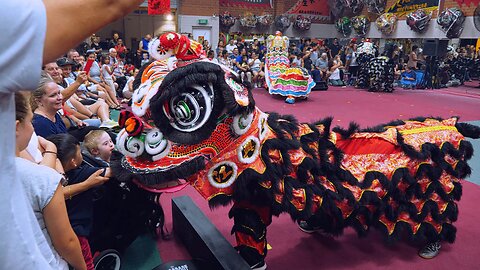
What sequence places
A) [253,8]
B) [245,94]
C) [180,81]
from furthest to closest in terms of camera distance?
[253,8], [245,94], [180,81]

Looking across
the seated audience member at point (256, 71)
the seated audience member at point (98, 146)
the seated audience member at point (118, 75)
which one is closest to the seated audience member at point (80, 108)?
the seated audience member at point (98, 146)

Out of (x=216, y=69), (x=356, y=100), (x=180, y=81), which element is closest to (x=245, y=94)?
(x=216, y=69)

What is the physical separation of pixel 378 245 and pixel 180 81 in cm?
188

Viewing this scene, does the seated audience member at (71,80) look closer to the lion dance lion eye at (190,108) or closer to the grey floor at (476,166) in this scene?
the lion dance lion eye at (190,108)

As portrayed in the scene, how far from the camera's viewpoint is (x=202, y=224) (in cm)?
245

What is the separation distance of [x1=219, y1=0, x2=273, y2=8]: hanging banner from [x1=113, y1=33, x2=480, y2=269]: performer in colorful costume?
14162 mm

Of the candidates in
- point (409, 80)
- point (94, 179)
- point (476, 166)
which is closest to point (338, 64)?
point (409, 80)

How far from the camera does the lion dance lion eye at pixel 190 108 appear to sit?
5.38 ft

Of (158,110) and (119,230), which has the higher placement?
(158,110)

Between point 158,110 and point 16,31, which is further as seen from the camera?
point 158,110

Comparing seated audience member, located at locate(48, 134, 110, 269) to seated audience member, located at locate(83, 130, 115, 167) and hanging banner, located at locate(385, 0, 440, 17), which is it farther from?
hanging banner, located at locate(385, 0, 440, 17)

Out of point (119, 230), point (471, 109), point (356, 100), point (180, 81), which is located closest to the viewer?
point (180, 81)

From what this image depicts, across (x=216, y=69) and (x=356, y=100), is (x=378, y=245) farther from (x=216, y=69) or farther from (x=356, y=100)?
(x=356, y=100)

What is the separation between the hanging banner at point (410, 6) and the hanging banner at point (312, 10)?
337 cm
